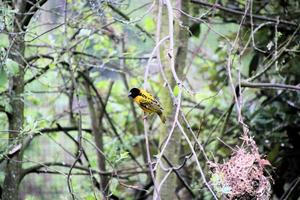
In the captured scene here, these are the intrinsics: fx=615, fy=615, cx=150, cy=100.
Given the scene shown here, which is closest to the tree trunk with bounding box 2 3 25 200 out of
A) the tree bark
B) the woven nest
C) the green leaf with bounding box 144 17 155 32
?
the tree bark

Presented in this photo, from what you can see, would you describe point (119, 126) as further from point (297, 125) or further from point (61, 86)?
point (297, 125)

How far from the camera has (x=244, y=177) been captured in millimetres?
1642

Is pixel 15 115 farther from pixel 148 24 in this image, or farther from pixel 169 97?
pixel 148 24

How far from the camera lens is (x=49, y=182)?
3.58 meters

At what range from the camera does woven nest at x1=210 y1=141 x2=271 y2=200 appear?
1.64 meters

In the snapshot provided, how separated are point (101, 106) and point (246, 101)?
2.70 feet

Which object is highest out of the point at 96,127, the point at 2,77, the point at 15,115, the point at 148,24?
the point at 148,24

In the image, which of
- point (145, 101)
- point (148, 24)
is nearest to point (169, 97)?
point (145, 101)

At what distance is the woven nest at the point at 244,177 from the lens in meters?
1.64

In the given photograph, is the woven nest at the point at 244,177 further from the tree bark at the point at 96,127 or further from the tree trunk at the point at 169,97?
the tree bark at the point at 96,127

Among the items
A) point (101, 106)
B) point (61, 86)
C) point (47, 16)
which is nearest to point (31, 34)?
point (47, 16)

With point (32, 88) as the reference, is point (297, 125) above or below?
below

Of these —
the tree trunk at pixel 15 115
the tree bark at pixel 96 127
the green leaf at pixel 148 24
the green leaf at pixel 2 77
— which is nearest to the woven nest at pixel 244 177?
the green leaf at pixel 2 77

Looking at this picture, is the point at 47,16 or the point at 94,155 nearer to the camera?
the point at 47,16
